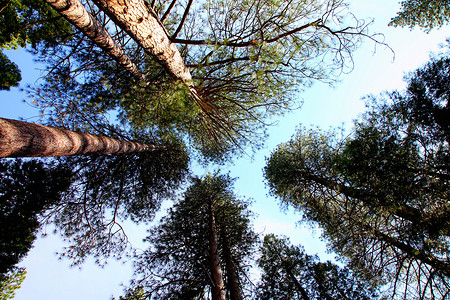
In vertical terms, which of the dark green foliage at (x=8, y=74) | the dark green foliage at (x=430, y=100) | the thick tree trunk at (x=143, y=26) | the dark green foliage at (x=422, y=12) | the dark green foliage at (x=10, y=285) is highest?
the dark green foliage at (x=422, y=12)

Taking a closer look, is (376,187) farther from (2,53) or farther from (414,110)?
(2,53)

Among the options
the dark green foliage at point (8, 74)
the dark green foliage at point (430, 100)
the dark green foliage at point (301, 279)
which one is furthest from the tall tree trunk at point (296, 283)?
the dark green foliage at point (8, 74)

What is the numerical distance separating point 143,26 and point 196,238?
24.5 feet

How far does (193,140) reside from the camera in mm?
8016

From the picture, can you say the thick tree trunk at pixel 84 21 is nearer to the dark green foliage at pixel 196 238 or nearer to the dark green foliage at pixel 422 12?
the dark green foliage at pixel 196 238

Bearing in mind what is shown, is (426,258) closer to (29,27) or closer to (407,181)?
(407,181)

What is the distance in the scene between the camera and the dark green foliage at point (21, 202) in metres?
4.82

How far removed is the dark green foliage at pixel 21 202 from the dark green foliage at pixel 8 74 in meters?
6.45

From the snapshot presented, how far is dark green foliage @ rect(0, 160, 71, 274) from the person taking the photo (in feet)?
15.8

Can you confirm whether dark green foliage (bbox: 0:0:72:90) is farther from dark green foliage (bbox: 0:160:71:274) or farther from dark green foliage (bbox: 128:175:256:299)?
dark green foliage (bbox: 128:175:256:299)

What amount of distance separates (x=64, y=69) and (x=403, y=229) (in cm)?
1079

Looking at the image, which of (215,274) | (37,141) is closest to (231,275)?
(215,274)

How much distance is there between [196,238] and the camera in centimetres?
764

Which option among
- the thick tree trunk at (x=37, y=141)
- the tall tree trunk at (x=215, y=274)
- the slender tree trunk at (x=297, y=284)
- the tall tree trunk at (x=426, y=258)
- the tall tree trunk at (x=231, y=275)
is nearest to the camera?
the thick tree trunk at (x=37, y=141)
